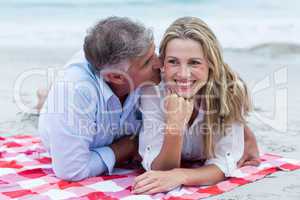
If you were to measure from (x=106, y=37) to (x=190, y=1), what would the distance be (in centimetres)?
650

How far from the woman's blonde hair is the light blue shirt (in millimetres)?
258

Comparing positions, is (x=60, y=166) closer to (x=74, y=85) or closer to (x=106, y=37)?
(x=74, y=85)

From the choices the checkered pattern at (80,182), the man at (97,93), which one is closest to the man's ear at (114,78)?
the man at (97,93)

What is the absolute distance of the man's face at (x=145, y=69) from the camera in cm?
185

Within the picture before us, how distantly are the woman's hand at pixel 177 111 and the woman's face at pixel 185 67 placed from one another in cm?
3

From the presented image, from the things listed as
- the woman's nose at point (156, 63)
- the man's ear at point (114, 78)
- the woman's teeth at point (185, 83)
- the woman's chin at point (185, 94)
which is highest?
the woman's nose at point (156, 63)

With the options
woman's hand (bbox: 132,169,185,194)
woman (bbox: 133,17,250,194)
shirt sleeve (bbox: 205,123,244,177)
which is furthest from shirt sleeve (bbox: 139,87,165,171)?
shirt sleeve (bbox: 205,123,244,177)

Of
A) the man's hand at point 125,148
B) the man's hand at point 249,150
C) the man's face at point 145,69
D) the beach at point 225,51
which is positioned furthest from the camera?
the beach at point 225,51

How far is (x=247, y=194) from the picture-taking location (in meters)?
1.79

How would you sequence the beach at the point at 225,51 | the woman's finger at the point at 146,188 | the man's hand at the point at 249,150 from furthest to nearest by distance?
the beach at the point at 225,51 < the man's hand at the point at 249,150 < the woman's finger at the point at 146,188

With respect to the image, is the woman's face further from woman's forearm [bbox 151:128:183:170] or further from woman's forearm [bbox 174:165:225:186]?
woman's forearm [bbox 174:165:225:186]

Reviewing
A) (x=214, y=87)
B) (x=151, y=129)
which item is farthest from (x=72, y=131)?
(x=214, y=87)

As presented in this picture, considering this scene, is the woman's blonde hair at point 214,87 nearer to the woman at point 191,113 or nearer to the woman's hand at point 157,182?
the woman at point 191,113

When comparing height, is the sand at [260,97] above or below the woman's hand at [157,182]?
above
